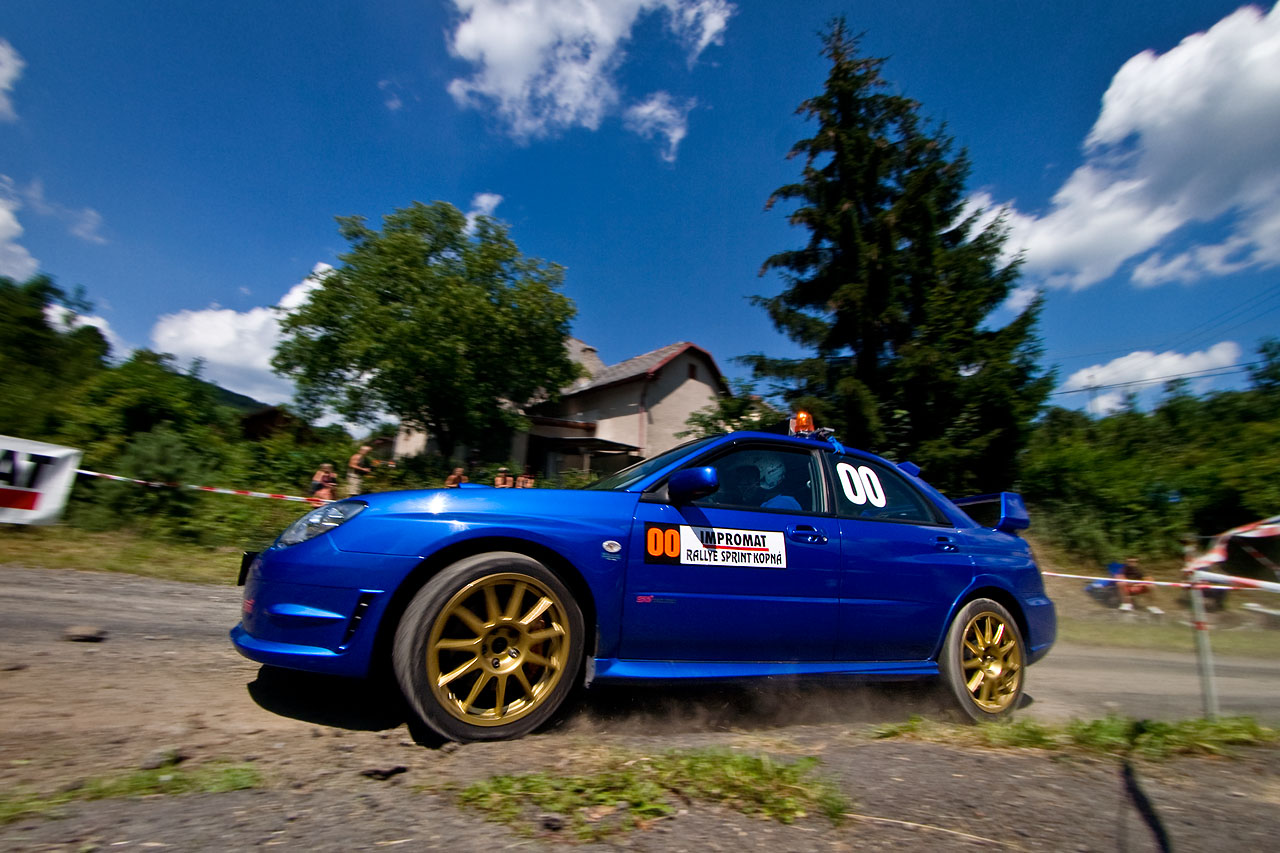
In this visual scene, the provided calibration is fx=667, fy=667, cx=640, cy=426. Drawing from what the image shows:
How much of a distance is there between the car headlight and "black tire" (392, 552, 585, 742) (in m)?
0.48

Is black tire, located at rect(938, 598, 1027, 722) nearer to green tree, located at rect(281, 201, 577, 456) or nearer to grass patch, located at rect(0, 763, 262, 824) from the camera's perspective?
grass patch, located at rect(0, 763, 262, 824)

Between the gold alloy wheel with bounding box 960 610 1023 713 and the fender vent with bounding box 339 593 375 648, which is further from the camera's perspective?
the gold alloy wheel with bounding box 960 610 1023 713

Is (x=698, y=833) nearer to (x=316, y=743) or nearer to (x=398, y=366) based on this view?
(x=316, y=743)

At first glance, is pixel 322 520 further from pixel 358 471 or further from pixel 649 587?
pixel 358 471

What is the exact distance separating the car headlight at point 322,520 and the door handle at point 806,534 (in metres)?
2.10

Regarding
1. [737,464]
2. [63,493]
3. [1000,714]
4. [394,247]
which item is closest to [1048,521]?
[1000,714]

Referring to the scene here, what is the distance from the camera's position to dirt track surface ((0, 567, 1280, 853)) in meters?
1.80

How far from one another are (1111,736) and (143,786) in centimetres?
379

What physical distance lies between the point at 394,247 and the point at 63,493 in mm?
16357

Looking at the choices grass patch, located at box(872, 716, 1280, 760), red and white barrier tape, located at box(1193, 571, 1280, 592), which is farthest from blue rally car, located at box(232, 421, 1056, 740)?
red and white barrier tape, located at box(1193, 571, 1280, 592)

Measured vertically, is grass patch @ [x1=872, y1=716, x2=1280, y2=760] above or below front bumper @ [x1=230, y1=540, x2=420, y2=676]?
below

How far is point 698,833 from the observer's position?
75.1 inches

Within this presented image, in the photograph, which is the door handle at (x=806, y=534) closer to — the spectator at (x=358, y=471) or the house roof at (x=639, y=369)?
the spectator at (x=358, y=471)

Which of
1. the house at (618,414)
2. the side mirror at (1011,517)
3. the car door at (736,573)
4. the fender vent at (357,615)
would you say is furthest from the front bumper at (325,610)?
the house at (618,414)
